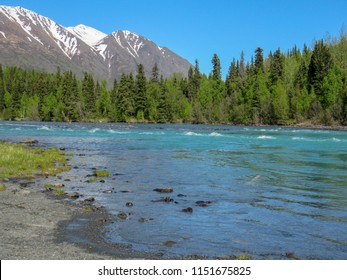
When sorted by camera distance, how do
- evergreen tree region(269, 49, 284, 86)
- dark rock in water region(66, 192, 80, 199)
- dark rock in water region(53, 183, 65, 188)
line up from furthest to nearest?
evergreen tree region(269, 49, 284, 86), dark rock in water region(53, 183, 65, 188), dark rock in water region(66, 192, 80, 199)

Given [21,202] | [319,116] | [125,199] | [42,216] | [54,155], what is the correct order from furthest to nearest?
[319,116]
[54,155]
[125,199]
[21,202]
[42,216]

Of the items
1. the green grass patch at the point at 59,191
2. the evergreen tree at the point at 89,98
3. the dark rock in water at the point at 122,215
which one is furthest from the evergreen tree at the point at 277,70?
the dark rock in water at the point at 122,215

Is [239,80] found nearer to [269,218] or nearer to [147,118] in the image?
[147,118]

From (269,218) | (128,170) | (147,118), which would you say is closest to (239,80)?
(147,118)

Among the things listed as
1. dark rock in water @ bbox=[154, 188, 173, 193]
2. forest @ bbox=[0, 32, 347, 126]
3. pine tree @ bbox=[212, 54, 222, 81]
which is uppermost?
pine tree @ bbox=[212, 54, 222, 81]

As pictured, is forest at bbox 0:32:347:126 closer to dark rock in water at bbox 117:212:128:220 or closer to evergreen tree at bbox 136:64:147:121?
evergreen tree at bbox 136:64:147:121

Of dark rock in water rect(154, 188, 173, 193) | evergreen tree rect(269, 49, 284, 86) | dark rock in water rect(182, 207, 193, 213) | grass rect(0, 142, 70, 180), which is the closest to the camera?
dark rock in water rect(182, 207, 193, 213)

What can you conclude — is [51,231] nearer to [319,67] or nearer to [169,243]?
[169,243]

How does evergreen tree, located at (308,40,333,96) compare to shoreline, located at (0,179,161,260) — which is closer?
shoreline, located at (0,179,161,260)

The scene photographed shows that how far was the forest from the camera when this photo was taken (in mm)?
132500

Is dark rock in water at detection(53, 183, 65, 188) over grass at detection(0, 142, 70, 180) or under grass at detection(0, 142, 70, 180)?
under

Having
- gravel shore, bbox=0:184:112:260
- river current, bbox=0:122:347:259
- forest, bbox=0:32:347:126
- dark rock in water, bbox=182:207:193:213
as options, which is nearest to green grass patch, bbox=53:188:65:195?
gravel shore, bbox=0:184:112:260

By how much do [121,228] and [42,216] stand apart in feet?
10.8

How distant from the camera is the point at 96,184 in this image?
24422mm
